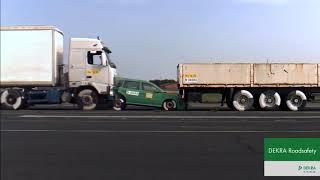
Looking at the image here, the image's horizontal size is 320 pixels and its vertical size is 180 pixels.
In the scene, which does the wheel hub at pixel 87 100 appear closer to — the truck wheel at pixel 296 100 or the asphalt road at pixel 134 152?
the truck wheel at pixel 296 100

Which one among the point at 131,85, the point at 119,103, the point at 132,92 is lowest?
the point at 119,103

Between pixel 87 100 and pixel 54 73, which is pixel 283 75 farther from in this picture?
pixel 54 73

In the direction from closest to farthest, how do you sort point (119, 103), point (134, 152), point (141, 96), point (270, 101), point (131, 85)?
point (134, 152) → point (119, 103) → point (141, 96) → point (131, 85) → point (270, 101)

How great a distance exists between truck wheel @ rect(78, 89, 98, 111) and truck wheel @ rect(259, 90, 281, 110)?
910 centimetres

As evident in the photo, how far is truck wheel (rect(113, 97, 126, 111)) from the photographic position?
3070cm

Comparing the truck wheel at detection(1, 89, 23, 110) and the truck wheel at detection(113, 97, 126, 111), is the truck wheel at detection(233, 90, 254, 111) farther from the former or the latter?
the truck wheel at detection(1, 89, 23, 110)

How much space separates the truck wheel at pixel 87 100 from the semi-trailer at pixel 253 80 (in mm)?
4913

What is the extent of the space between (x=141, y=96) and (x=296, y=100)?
340 inches

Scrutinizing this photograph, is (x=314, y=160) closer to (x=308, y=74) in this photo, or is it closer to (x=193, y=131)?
(x=193, y=131)

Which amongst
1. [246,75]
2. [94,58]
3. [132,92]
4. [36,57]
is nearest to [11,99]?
[36,57]

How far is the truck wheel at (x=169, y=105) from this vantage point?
31047mm

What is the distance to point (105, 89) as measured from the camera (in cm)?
3050

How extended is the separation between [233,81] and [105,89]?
7.14m

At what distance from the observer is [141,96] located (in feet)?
101
